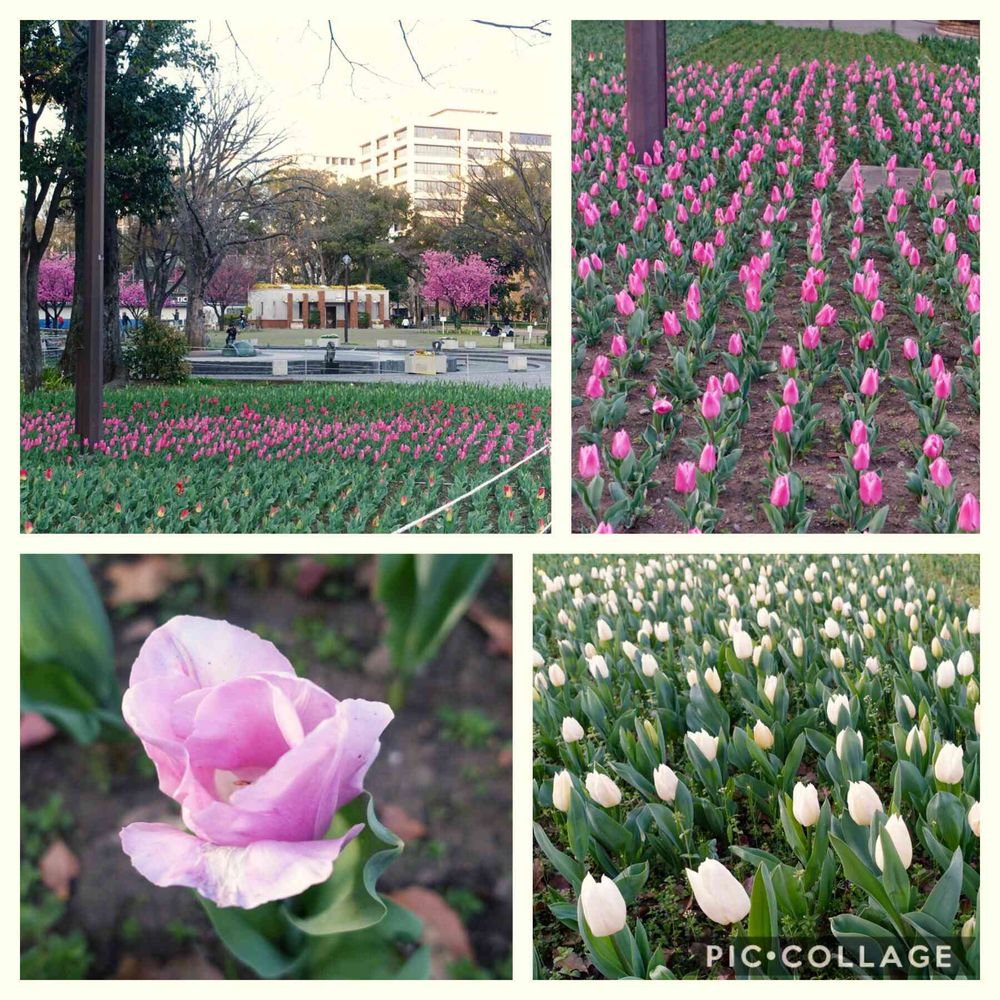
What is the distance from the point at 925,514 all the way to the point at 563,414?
0.84 meters

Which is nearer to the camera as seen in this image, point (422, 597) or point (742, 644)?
point (422, 597)

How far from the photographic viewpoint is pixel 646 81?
2.57m

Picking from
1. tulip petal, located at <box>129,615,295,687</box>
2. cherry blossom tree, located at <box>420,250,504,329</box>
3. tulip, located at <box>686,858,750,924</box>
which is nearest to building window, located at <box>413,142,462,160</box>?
cherry blossom tree, located at <box>420,250,504,329</box>

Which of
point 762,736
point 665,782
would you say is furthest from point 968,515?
point 665,782

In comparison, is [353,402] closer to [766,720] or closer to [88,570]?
[88,570]

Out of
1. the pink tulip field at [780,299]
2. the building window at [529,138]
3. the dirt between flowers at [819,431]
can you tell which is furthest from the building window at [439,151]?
the dirt between flowers at [819,431]

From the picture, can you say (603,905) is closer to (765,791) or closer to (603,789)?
(603,789)

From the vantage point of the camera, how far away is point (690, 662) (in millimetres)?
1979

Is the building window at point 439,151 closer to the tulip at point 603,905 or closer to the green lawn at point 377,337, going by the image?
the green lawn at point 377,337

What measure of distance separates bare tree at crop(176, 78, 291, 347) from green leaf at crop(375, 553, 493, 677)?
1550mm

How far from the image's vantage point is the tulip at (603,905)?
4.70 ft

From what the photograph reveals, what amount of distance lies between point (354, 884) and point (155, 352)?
6.70 ft

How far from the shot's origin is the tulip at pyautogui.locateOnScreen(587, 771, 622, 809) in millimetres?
1610
